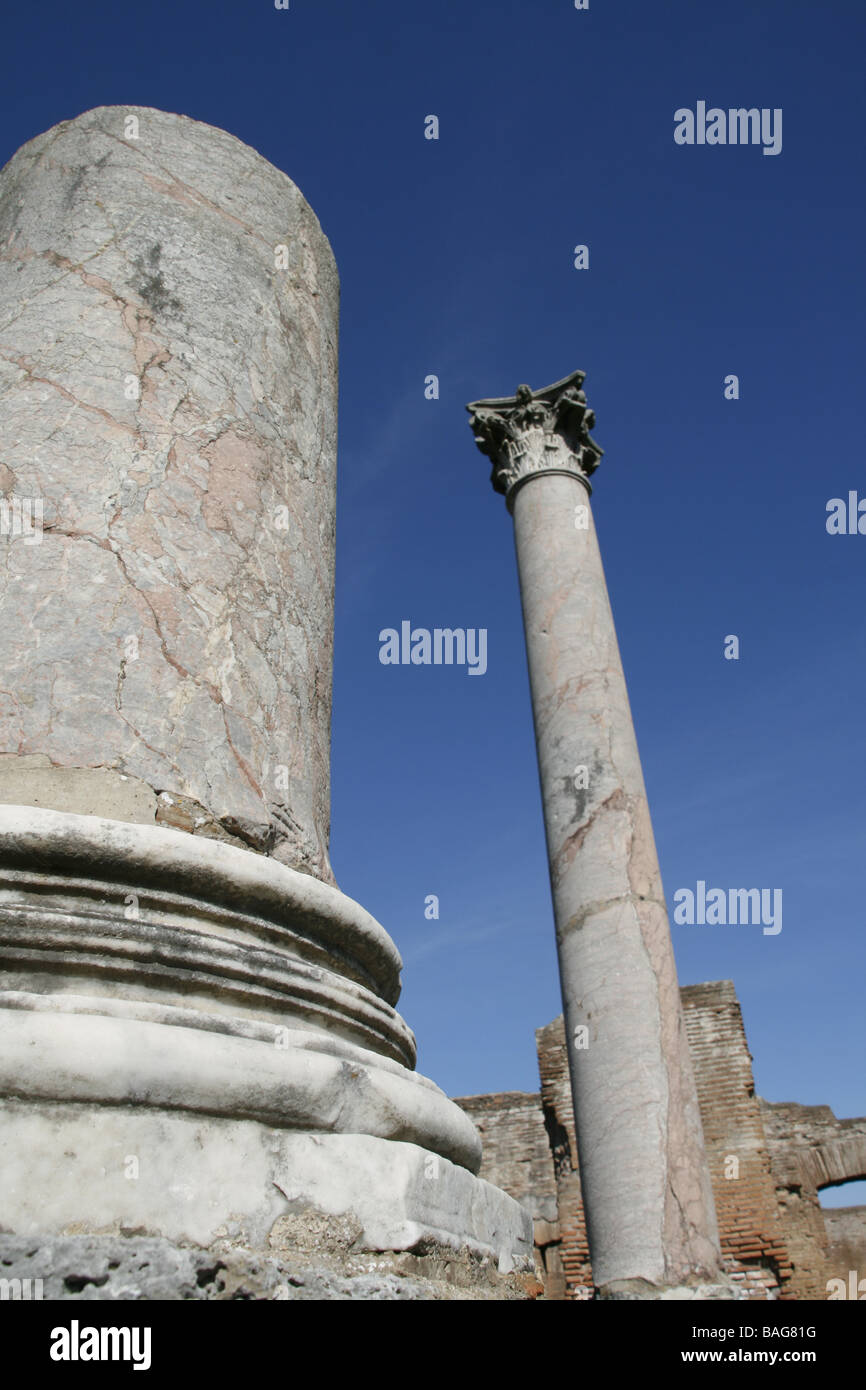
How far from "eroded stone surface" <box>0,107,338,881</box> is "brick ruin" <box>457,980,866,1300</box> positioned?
8648 mm

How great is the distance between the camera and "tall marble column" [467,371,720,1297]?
4926 mm

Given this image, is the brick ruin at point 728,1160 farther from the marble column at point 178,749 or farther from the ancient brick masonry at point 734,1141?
the marble column at point 178,749

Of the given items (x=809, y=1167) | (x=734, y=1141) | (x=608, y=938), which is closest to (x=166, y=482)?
(x=608, y=938)

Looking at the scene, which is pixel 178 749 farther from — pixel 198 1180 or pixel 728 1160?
pixel 728 1160

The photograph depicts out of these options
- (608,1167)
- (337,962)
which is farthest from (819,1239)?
(337,962)

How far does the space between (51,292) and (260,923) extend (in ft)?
5.44

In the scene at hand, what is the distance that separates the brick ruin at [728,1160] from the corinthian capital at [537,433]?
20.8 ft

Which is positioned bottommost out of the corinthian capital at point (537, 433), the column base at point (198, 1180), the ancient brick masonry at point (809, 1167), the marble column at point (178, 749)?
the ancient brick masonry at point (809, 1167)

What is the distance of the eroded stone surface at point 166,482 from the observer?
199 centimetres

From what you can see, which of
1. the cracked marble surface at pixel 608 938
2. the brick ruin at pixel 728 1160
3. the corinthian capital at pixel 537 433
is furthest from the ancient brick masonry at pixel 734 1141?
the corinthian capital at pixel 537 433

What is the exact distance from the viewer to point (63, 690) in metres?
1.96

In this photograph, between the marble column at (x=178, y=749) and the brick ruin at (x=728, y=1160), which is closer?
the marble column at (x=178, y=749)

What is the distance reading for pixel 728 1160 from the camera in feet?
33.8

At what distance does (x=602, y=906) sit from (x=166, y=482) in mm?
4233
